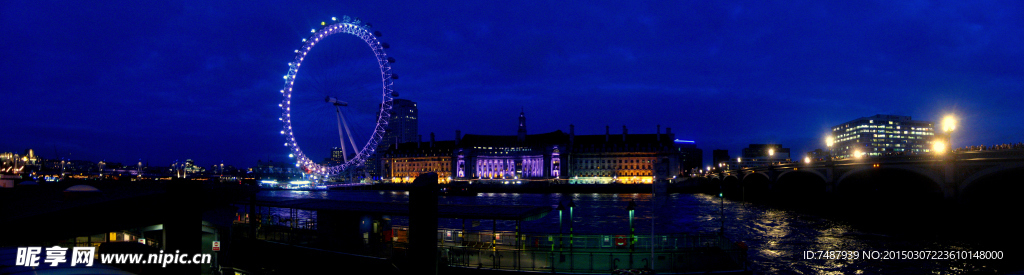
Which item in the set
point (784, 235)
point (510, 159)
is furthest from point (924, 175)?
point (510, 159)

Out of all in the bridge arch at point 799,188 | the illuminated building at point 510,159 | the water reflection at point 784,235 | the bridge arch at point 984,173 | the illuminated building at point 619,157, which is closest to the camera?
the water reflection at point 784,235

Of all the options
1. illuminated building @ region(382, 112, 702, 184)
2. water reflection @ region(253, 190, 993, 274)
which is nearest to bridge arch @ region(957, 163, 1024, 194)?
water reflection @ region(253, 190, 993, 274)

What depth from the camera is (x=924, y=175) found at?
55062mm

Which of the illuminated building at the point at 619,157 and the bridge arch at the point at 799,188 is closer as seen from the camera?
the bridge arch at the point at 799,188

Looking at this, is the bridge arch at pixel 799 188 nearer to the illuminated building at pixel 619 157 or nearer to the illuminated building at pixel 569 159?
the illuminated building at pixel 569 159

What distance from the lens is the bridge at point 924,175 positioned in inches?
1813

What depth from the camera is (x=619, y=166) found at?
186000mm

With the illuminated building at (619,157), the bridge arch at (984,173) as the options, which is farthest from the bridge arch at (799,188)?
the illuminated building at (619,157)

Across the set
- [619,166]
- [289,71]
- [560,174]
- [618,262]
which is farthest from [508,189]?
[618,262]

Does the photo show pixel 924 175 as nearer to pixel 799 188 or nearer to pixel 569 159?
pixel 799 188

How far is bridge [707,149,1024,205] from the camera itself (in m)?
46.1

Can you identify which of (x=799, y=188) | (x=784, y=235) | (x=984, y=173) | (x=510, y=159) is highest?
(x=510, y=159)

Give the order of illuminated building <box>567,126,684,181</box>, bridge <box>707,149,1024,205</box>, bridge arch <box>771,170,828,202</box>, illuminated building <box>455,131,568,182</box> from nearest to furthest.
→ bridge <box>707,149,1024,205</box> < bridge arch <box>771,170,828,202</box> < illuminated building <box>567,126,684,181</box> < illuminated building <box>455,131,568,182</box>

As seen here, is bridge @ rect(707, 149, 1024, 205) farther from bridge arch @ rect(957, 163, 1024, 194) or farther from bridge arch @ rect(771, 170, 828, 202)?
bridge arch @ rect(771, 170, 828, 202)
